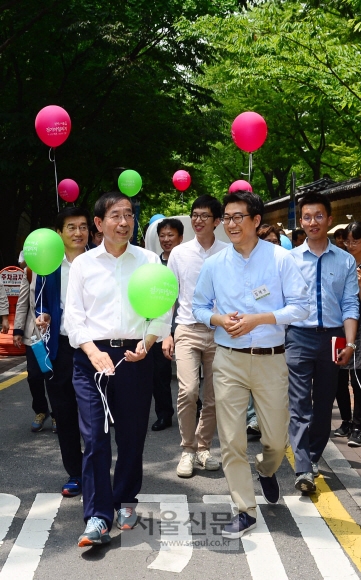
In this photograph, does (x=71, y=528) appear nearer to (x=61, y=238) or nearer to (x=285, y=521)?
(x=285, y=521)

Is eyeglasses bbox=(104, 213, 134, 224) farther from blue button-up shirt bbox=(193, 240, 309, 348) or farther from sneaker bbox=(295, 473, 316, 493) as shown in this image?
sneaker bbox=(295, 473, 316, 493)

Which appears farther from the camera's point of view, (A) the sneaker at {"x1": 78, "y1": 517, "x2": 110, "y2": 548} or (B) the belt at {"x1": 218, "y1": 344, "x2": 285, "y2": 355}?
(B) the belt at {"x1": 218, "y1": 344, "x2": 285, "y2": 355}

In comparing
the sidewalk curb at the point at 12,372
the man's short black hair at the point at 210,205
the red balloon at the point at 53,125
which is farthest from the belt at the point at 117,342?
the sidewalk curb at the point at 12,372

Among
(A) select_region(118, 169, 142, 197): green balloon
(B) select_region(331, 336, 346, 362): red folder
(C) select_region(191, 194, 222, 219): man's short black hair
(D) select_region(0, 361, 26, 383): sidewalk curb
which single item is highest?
(A) select_region(118, 169, 142, 197): green balloon

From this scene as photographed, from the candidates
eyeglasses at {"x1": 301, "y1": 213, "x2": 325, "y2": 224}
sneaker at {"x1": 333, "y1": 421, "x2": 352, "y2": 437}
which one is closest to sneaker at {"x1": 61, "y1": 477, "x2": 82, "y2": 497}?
eyeglasses at {"x1": 301, "y1": 213, "x2": 325, "y2": 224}

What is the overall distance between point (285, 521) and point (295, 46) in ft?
29.0

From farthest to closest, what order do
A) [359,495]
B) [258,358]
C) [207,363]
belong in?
1. [207,363]
2. [359,495]
3. [258,358]

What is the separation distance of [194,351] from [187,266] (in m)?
0.67

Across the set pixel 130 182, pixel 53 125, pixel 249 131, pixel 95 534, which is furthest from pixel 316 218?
pixel 130 182

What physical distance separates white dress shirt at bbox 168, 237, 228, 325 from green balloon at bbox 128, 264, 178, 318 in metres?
1.69

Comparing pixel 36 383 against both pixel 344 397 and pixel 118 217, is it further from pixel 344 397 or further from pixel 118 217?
pixel 118 217

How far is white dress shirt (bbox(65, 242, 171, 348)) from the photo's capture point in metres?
4.27

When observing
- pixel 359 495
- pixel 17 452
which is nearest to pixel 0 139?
pixel 17 452

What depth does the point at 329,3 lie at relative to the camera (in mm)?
14922
